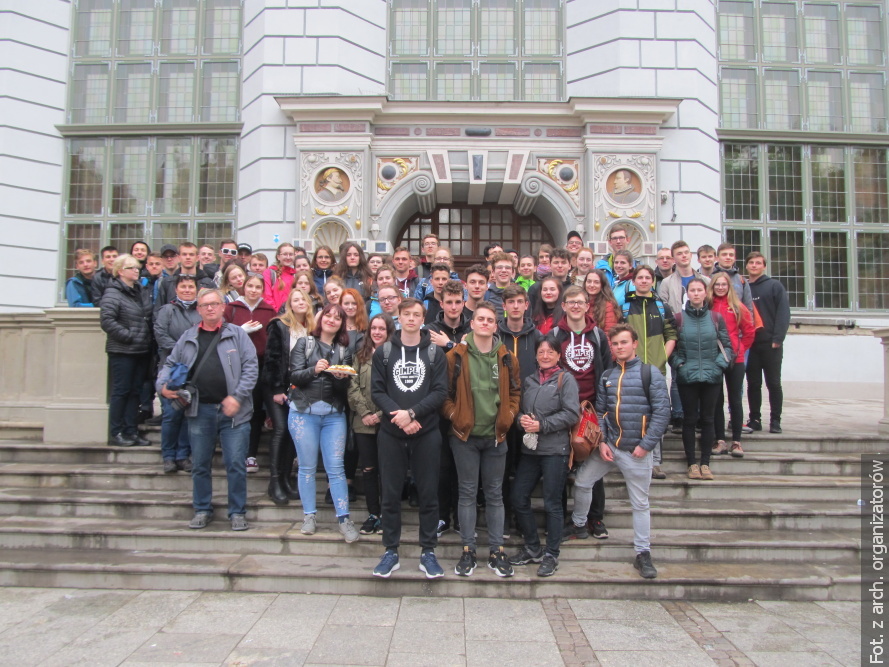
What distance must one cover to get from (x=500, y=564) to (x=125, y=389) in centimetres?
452

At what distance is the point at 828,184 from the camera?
1312 cm

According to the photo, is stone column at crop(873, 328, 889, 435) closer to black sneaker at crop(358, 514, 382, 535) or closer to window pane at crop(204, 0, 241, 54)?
black sneaker at crop(358, 514, 382, 535)

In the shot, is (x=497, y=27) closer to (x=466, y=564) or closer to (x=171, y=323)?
(x=171, y=323)

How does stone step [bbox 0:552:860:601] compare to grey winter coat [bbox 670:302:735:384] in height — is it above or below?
below

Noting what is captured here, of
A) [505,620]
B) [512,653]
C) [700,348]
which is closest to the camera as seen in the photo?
[512,653]

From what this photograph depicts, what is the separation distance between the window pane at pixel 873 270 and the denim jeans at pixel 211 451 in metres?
12.8

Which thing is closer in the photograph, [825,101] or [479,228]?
[479,228]

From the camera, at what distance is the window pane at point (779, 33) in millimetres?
13148

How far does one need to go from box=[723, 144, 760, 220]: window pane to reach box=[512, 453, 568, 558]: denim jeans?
9.79m

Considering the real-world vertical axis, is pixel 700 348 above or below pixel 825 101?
below

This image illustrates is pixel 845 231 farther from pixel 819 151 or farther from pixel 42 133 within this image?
pixel 42 133

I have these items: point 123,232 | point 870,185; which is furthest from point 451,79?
point 870,185

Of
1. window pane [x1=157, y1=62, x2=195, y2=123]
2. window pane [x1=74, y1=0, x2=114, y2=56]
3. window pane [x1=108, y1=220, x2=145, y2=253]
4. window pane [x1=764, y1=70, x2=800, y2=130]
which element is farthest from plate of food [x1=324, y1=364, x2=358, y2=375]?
window pane [x1=764, y1=70, x2=800, y2=130]

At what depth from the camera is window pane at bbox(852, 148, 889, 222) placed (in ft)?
43.1
